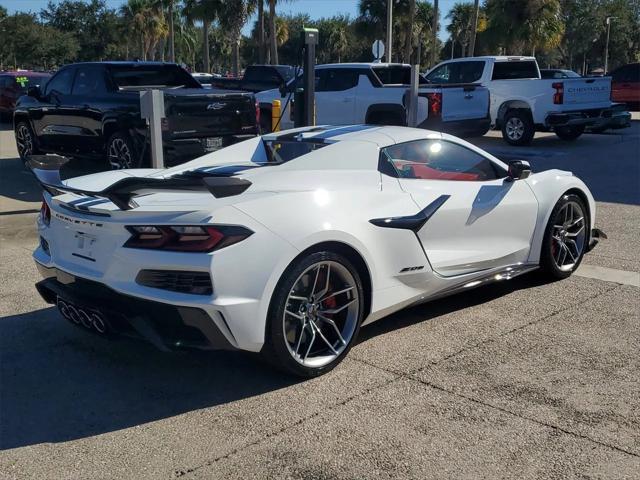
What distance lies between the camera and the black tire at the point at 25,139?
1254 cm

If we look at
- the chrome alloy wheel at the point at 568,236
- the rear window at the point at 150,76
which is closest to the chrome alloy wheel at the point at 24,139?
the rear window at the point at 150,76

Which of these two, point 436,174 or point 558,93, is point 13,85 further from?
point 436,174

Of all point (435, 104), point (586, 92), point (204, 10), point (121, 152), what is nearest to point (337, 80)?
point (435, 104)

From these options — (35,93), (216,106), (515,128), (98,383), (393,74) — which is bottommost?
(98,383)

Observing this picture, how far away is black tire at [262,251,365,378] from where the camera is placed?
3889mm

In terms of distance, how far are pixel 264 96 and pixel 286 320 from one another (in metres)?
13.3

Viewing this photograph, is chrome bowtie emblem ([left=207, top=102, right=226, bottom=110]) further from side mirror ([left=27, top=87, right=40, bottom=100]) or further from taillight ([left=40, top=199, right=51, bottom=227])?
taillight ([left=40, top=199, right=51, bottom=227])

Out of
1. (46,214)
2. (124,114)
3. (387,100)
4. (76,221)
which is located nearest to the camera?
(76,221)

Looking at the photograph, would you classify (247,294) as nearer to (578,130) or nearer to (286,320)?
(286,320)

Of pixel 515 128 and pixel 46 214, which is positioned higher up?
pixel 46 214

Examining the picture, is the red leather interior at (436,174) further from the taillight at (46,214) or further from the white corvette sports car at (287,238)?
the taillight at (46,214)

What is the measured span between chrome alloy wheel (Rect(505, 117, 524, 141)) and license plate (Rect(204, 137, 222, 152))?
8.81m

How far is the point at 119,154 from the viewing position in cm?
1044

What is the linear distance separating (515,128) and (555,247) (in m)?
11.4
